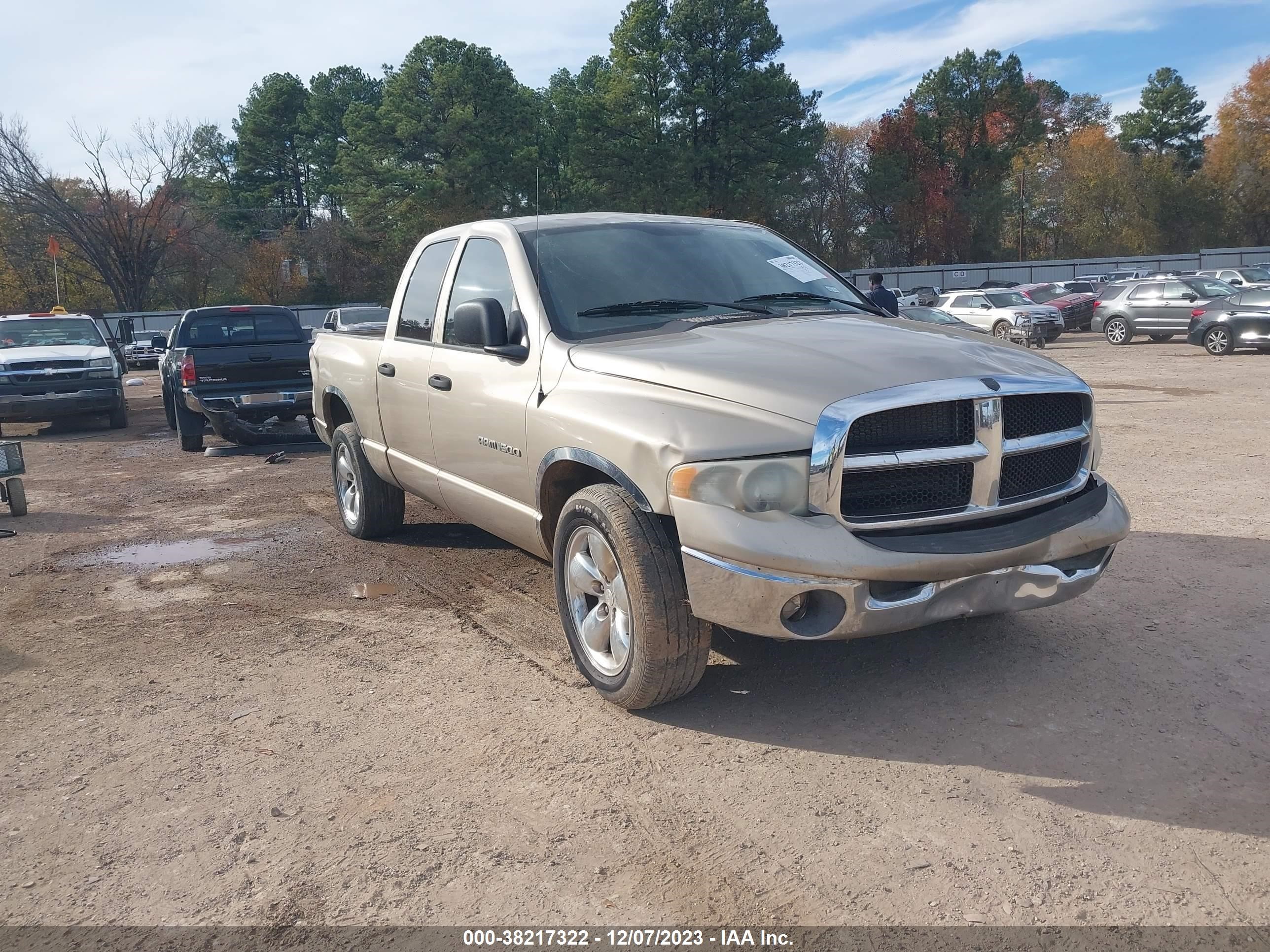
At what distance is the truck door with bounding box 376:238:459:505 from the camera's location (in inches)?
215

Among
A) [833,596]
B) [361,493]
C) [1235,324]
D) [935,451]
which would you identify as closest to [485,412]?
[833,596]

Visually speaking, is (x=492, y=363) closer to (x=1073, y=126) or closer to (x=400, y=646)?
(x=400, y=646)

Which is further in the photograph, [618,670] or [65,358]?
[65,358]

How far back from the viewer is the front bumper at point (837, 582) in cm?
331

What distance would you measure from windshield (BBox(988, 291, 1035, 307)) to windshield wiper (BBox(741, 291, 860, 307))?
2450 centimetres

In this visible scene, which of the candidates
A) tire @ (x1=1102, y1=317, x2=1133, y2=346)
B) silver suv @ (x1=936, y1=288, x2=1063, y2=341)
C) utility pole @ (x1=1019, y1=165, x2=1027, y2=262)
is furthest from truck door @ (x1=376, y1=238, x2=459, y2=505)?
utility pole @ (x1=1019, y1=165, x2=1027, y2=262)

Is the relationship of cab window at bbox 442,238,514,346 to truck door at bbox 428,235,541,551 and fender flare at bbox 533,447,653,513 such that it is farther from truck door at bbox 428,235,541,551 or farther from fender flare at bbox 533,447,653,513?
fender flare at bbox 533,447,653,513

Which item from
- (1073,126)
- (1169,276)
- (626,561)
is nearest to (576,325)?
(626,561)

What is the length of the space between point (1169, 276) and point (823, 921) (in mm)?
28740

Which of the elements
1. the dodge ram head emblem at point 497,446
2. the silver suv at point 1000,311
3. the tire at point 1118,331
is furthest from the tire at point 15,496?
the tire at point 1118,331

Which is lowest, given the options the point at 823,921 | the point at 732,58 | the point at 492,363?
the point at 823,921

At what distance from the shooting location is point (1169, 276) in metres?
27.0

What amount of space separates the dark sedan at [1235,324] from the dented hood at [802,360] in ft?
67.1

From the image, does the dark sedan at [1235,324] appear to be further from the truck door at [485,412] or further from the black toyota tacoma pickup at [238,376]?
the truck door at [485,412]
